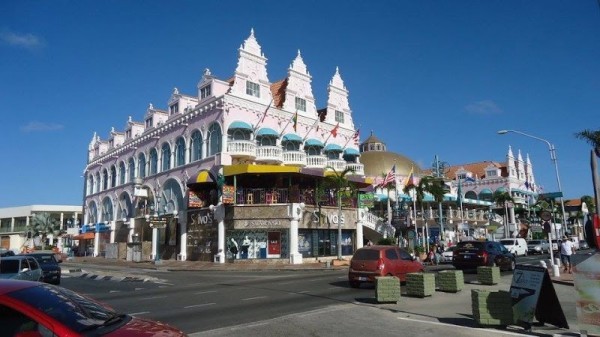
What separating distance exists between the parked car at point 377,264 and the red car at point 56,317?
1303 centimetres

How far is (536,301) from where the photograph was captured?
9164 mm

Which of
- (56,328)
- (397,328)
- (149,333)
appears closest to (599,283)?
(397,328)

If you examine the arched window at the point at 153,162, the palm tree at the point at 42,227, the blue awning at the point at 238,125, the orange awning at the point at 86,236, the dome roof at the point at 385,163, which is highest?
the dome roof at the point at 385,163

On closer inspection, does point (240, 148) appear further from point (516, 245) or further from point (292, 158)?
point (516, 245)

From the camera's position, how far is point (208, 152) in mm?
39719

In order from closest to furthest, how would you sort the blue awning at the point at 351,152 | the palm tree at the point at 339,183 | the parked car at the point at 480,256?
the parked car at the point at 480,256 → the palm tree at the point at 339,183 → the blue awning at the point at 351,152

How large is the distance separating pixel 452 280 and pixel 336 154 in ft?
105

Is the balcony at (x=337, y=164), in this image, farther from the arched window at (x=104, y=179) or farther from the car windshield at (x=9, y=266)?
the arched window at (x=104, y=179)

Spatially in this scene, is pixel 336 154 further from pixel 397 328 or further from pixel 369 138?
pixel 369 138

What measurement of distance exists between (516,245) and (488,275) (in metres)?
28.8

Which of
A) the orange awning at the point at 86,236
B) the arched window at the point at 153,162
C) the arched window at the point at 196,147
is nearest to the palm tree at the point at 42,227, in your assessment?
the orange awning at the point at 86,236

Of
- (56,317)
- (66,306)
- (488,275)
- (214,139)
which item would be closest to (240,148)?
(214,139)

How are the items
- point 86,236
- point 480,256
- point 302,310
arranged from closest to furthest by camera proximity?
point 302,310
point 480,256
point 86,236

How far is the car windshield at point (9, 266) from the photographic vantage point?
53.0 ft
